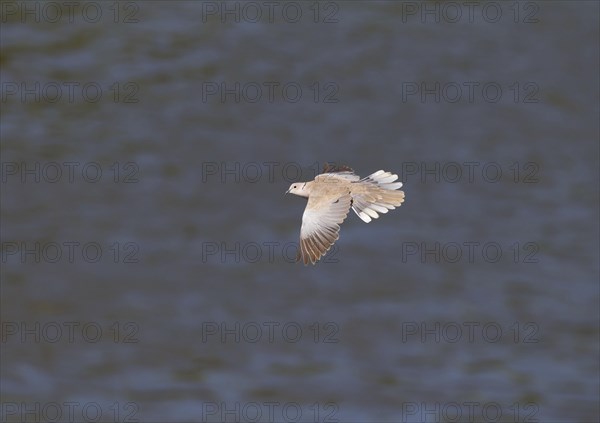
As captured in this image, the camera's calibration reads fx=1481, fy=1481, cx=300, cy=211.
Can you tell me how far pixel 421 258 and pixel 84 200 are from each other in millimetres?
4923

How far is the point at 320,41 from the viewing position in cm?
2333

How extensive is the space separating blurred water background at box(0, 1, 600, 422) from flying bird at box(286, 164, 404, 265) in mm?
6004

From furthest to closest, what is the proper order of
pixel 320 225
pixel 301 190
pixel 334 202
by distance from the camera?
pixel 301 190 < pixel 334 202 < pixel 320 225

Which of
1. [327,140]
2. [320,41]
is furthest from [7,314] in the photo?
[320,41]

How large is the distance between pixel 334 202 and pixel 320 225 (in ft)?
1.24

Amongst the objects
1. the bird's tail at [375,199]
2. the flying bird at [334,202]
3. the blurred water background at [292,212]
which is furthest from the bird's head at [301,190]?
the blurred water background at [292,212]

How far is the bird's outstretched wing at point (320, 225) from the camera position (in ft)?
42.2

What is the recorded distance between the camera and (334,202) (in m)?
13.4

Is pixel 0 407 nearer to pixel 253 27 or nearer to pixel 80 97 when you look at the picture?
pixel 80 97

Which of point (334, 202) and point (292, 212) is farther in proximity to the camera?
point (292, 212)

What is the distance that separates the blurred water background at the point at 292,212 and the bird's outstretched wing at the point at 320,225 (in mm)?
6469

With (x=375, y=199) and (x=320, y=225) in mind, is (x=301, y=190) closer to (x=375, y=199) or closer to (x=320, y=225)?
(x=375, y=199)

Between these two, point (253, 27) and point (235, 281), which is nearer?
point (235, 281)

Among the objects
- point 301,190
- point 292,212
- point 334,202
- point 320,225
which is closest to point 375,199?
point 334,202
